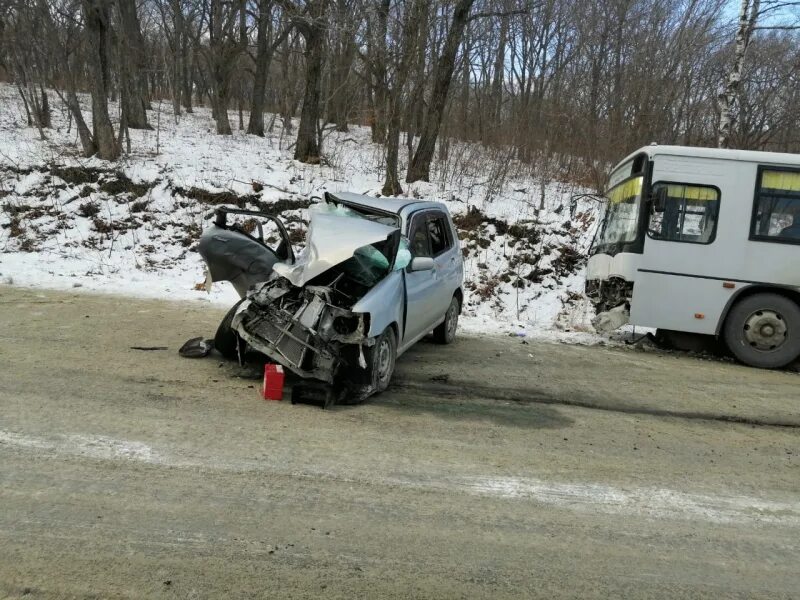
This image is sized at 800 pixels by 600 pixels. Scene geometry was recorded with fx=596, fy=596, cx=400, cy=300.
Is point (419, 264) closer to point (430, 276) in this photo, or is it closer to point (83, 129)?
point (430, 276)

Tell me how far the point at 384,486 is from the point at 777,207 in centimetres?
750

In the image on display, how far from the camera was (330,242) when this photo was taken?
5613mm

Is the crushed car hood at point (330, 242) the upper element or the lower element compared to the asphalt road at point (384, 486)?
upper

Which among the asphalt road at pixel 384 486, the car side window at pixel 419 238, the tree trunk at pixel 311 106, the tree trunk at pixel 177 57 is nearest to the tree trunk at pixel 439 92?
the tree trunk at pixel 311 106

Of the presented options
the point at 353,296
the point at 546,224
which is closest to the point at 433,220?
the point at 353,296

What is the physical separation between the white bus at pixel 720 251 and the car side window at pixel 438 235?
8.95 feet

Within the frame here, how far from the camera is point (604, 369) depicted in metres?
7.78

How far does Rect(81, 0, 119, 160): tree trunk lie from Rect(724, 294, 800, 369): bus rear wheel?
15039 mm

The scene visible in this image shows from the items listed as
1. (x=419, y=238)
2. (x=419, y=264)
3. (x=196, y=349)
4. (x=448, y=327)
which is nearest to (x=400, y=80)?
(x=448, y=327)

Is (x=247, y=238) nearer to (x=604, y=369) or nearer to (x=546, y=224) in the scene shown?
(x=604, y=369)

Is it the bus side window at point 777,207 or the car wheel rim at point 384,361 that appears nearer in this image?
the car wheel rim at point 384,361

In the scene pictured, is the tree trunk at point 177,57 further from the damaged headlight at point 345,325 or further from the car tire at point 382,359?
the damaged headlight at point 345,325

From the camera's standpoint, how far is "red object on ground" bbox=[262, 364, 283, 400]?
17.8 ft

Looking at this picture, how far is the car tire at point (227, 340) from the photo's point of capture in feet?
20.2
